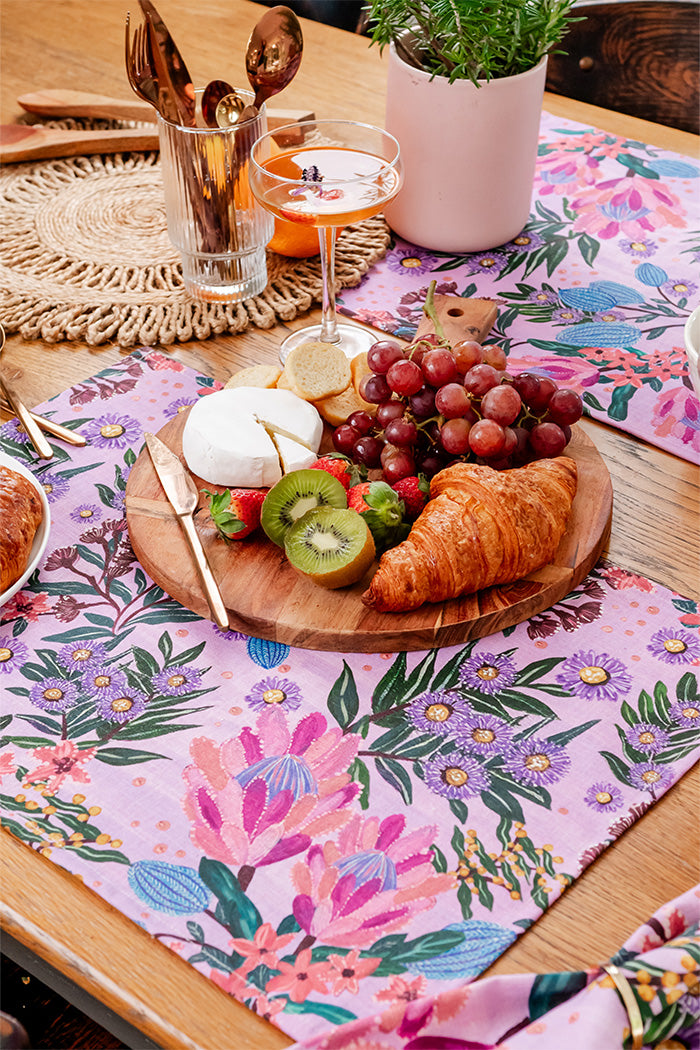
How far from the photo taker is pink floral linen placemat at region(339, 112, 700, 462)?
125 centimetres

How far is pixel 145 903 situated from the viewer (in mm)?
749

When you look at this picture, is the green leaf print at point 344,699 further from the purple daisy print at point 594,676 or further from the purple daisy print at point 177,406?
the purple daisy print at point 177,406

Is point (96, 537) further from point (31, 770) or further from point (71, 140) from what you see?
point (71, 140)

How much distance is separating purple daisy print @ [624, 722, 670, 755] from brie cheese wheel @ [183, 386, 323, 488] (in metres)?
0.42

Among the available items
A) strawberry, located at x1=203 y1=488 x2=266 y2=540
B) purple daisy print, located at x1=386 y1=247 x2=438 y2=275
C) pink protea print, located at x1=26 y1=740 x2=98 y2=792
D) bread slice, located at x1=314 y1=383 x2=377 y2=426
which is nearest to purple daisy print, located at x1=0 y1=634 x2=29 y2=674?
pink protea print, located at x1=26 y1=740 x2=98 y2=792

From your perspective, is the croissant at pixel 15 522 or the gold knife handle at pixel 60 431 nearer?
the croissant at pixel 15 522

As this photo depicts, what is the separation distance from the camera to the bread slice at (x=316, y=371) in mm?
1168

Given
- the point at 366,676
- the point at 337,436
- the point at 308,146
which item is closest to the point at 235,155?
the point at 308,146

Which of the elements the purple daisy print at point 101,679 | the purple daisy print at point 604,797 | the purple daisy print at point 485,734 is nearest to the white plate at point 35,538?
the purple daisy print at point 101,679

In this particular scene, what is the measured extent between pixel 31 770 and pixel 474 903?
1.22ft

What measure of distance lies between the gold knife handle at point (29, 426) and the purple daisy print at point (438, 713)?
0.54 metres

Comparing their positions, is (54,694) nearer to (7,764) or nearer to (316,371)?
(7,764)

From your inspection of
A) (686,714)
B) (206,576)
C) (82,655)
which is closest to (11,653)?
(82,655)

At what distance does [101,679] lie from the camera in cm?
93
